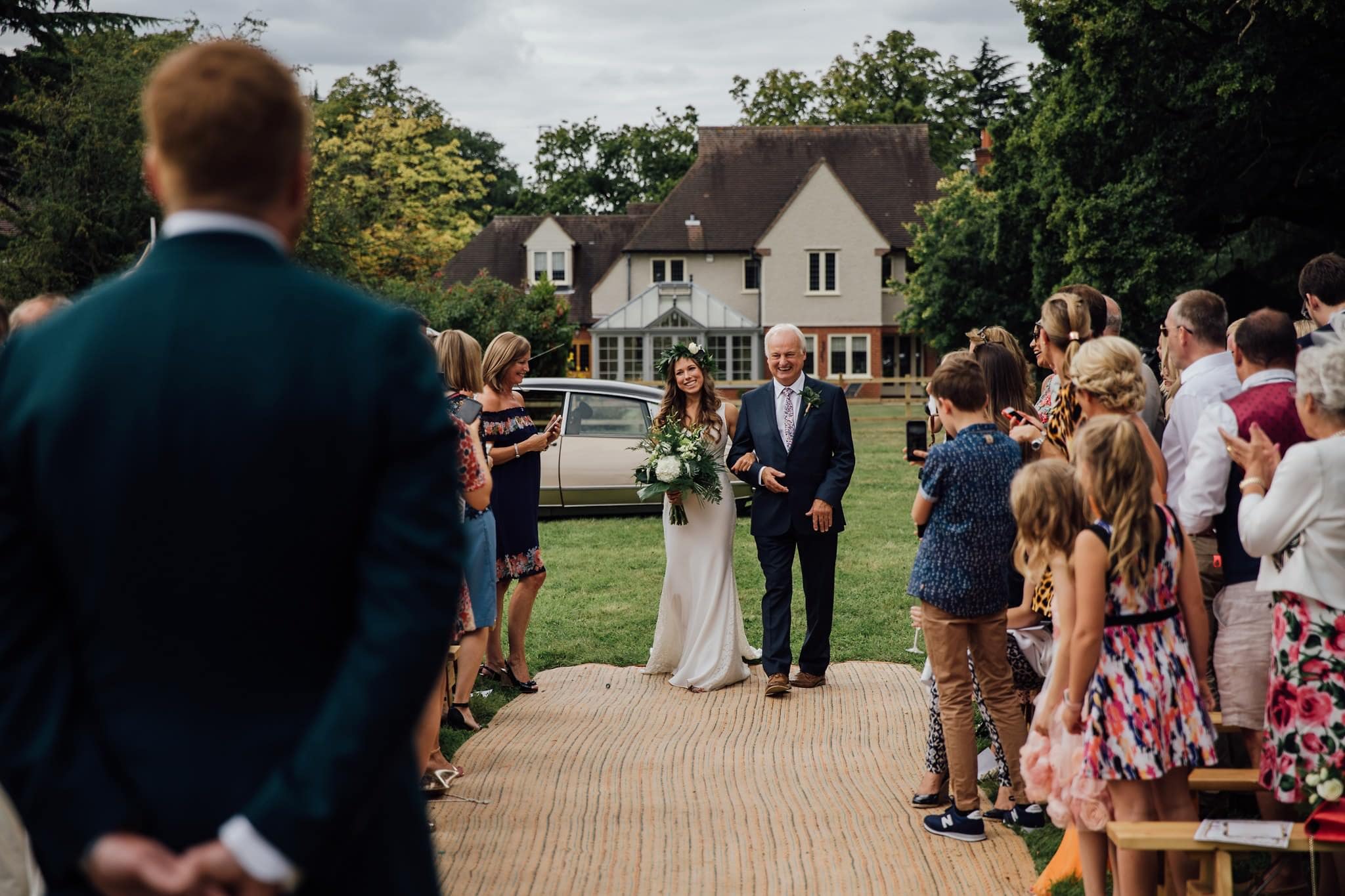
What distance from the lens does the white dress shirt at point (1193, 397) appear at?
19.1ft

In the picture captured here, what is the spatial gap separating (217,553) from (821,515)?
7311mm

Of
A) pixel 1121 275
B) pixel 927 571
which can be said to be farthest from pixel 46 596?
pixel 1121 275

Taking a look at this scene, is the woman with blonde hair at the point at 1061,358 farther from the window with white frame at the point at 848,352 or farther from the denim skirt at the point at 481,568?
the window with white frame at the point at 848,352

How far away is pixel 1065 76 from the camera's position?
25.0m

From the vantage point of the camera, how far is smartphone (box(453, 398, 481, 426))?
6914 mm

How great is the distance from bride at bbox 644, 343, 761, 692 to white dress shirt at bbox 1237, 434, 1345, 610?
5.08 meters

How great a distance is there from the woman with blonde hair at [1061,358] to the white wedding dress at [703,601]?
10.9 ft

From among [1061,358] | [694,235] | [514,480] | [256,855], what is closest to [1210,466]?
[1061,358]

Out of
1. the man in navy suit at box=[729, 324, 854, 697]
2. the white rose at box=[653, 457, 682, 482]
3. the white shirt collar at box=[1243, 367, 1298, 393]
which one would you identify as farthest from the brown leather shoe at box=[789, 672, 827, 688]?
the white shirt collar at box=[1243, 367, 1298, 393]

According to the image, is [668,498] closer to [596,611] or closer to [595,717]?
[595,717]

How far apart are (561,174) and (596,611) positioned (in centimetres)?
6484

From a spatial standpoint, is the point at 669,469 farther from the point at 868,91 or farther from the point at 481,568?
the point at 868,91

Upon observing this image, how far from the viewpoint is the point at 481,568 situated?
736cm

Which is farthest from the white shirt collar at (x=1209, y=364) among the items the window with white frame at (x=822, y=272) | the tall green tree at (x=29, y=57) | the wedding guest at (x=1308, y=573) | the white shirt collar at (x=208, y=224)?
the window with white frame at (x=822, y=272)
